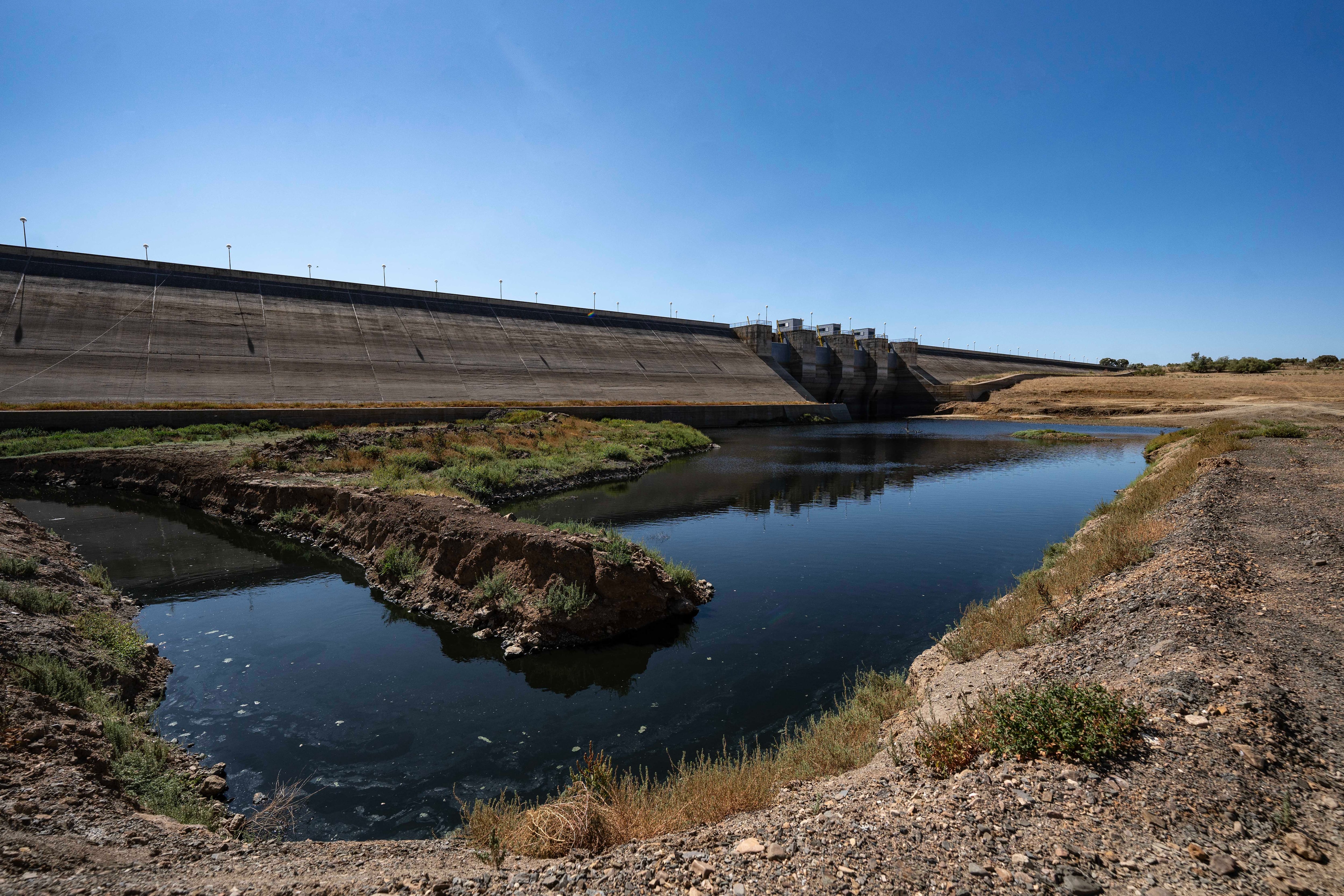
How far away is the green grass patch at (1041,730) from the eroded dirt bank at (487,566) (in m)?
6.03

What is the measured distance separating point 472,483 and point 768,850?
1774 centimetres

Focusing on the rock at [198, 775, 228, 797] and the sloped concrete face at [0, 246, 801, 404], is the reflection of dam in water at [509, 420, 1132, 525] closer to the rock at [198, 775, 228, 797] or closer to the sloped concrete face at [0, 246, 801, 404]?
the rock at [198, 775, 228, 797]

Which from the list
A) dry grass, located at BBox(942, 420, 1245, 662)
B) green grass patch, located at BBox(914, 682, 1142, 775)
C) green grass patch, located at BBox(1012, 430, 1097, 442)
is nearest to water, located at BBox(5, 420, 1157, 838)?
dry grass, located at BBox(942, 420, 1245, 662)

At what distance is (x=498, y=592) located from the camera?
10789mm

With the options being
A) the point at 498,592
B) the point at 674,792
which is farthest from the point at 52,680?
the point at 674,792

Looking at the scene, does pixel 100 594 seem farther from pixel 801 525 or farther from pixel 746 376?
pixel 746 376

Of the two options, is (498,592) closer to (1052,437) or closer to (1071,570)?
(1071,570)

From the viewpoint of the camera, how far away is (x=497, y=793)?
6.45 meters

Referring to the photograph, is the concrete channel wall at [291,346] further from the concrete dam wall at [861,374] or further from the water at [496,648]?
the water at [496,648]

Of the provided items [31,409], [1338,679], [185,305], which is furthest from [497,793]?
[185,305]

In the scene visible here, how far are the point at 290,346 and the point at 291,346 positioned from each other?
0.15ft

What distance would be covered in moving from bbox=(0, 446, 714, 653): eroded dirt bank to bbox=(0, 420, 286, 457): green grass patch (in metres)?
12.4

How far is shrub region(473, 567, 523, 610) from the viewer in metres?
10.5

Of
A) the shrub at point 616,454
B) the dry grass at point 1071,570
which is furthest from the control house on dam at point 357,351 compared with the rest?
the dry grass at point 1071,570
